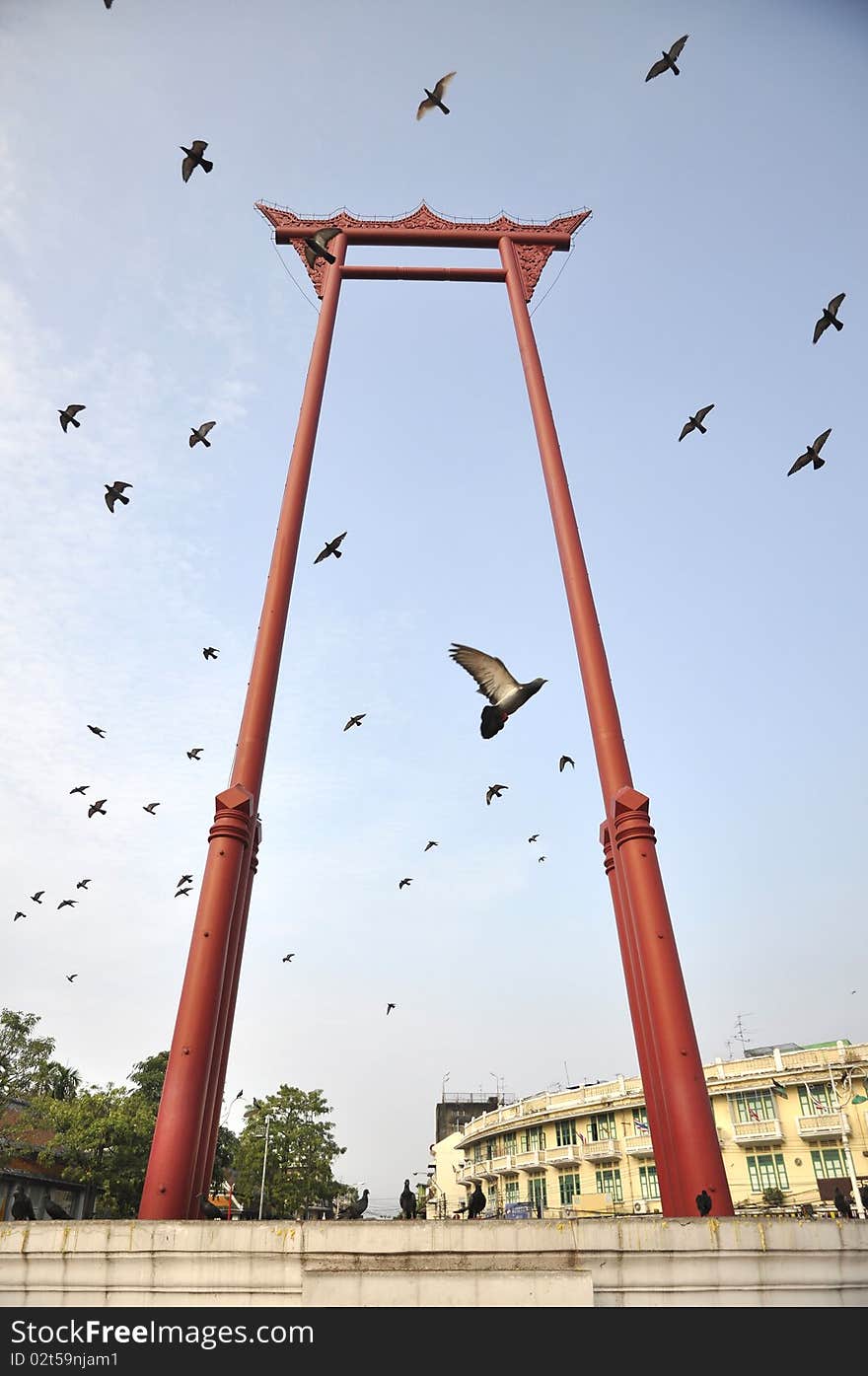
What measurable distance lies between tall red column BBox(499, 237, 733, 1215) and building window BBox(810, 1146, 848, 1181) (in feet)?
80.5

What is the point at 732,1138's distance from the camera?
3153 cm

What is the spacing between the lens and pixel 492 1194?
1722 inches

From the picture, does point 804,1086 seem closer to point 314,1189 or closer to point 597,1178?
point 597,1178

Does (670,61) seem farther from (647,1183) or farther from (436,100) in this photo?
(647,1183)

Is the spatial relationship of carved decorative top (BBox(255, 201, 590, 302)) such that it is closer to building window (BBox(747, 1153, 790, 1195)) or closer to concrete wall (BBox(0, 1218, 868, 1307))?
concrete wall (BBox(0, 1218, 868, 1307))

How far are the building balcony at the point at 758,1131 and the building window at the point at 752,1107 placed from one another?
5.6 inches

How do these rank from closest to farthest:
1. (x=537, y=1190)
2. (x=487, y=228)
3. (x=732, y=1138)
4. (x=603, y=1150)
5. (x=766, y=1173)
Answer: (x=487, y=228)
(x=766, y=1173)
(x=732, y=1138)
(x=603, y=1150)
(x=537, y=1190)

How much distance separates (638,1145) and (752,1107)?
204 inches

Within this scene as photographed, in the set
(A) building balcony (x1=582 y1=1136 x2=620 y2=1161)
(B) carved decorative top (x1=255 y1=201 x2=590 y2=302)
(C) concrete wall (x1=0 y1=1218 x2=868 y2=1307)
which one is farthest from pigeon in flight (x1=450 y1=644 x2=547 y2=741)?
(A) building balcony (x1=582 y1=1136 x2=620 y2=1161)

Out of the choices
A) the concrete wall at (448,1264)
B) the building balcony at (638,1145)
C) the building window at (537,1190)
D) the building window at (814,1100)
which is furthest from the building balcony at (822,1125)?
the concrete wall at (448,1264)

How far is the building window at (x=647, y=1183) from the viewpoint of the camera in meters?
33.5

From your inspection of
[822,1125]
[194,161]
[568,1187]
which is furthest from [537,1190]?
[194,161]

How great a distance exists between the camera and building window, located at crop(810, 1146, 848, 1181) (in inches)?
1127
